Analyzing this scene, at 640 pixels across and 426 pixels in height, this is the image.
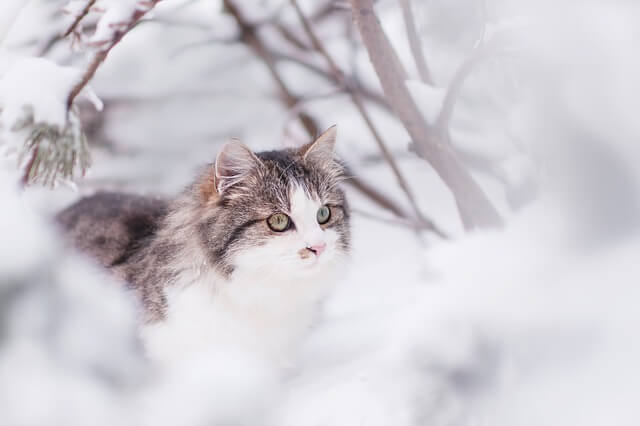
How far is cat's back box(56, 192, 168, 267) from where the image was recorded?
1.78 m

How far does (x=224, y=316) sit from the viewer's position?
147cm

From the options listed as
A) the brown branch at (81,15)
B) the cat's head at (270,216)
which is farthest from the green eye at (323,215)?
the brown branch at (81,15)

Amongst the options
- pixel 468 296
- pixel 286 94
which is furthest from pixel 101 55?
pixel 286 94

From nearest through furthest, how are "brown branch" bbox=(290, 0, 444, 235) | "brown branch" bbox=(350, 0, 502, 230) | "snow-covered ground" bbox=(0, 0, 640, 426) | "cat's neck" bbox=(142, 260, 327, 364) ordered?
"snow-covered ground" bbox=(0, 0, 640, 426)
"brown branch" bbox=(350, 0, 502, 230)
"cat's neck" bbox=(142, 260, 327, 364)
"brown branch" bbox=(290, 0, 444, 235)

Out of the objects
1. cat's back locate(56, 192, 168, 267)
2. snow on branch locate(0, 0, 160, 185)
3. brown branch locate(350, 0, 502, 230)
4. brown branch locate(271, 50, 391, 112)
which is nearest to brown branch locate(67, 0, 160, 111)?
snow on branch locate(0, 0, 160, 185)

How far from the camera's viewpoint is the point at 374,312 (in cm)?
152

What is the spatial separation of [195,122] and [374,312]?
46.0 inches

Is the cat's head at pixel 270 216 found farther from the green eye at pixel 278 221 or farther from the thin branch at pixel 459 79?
the thin branch at pixel 459 79

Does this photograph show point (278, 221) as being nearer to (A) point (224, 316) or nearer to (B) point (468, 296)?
(A) point (224, 316)

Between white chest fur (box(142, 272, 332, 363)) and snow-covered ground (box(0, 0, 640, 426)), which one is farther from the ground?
snow-covered ground (box(0, 0, 640, 426))

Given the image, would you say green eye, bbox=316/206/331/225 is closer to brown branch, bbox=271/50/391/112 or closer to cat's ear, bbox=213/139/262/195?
cat's ear, bbox=213/139/262/195

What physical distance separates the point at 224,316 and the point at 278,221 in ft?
0.83

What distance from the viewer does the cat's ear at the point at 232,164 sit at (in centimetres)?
144

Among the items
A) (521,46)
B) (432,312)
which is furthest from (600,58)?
(432,312)
